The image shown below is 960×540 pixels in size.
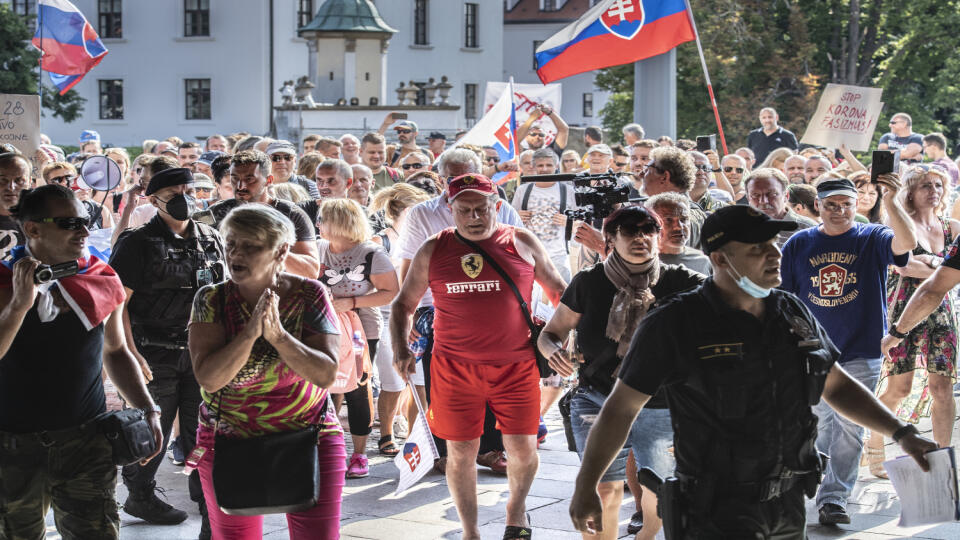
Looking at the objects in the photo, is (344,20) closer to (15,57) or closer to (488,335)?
(15,57)

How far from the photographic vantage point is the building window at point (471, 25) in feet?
216

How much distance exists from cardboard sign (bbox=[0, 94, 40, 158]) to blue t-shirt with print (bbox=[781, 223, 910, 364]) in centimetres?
649

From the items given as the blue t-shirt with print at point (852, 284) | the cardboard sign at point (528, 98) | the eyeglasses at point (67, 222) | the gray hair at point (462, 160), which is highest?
the cardboard sign at point (528, 98)

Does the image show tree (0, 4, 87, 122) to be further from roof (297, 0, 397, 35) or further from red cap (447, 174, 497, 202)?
red cap (447, 174, 497, 202)

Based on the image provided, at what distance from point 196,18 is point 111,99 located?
18.0 feet

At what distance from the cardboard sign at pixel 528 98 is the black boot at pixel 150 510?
429 inches

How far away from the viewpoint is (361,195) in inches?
439

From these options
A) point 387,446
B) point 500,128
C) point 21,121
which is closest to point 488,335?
point 387,446

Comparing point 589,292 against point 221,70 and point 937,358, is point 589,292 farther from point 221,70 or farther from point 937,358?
point 221,70

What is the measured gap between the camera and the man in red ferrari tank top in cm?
673

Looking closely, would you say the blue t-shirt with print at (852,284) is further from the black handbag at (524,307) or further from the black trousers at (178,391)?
the black trousers at (178,391)

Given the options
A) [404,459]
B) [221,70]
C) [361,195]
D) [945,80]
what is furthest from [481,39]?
[404,459]

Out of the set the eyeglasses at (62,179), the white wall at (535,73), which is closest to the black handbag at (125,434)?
the eyeglasses at (62,179)

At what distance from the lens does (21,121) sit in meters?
10.7
